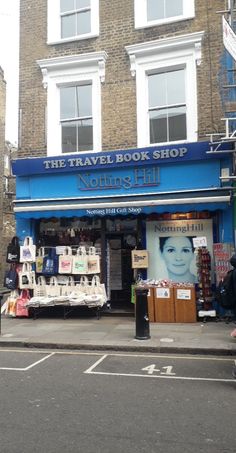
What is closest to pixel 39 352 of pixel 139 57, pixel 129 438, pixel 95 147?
pixel 129 438

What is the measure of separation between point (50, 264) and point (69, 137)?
375 centimetres

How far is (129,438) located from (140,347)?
4.22 m

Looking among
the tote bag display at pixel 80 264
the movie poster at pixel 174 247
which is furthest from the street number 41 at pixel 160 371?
the tote bag display at pixel 80 264

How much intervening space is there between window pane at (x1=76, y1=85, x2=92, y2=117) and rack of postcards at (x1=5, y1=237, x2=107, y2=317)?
391 cm

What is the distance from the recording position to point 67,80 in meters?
13.3

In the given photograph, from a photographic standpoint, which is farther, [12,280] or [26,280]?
[12,280]

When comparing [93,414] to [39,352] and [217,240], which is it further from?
[217,240]

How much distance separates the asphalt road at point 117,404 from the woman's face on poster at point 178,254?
4.14m

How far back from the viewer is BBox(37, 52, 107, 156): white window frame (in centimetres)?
1291

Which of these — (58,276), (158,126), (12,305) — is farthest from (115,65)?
(12,305)

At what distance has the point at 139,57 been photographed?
1257cm

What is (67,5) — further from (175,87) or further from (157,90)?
Answer: (175,87)

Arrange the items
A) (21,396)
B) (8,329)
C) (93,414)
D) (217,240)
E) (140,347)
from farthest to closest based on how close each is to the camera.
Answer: (217,240) < (8,329) < (140,347) < (21,396) < (93,414)

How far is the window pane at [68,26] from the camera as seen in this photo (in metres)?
13.6
